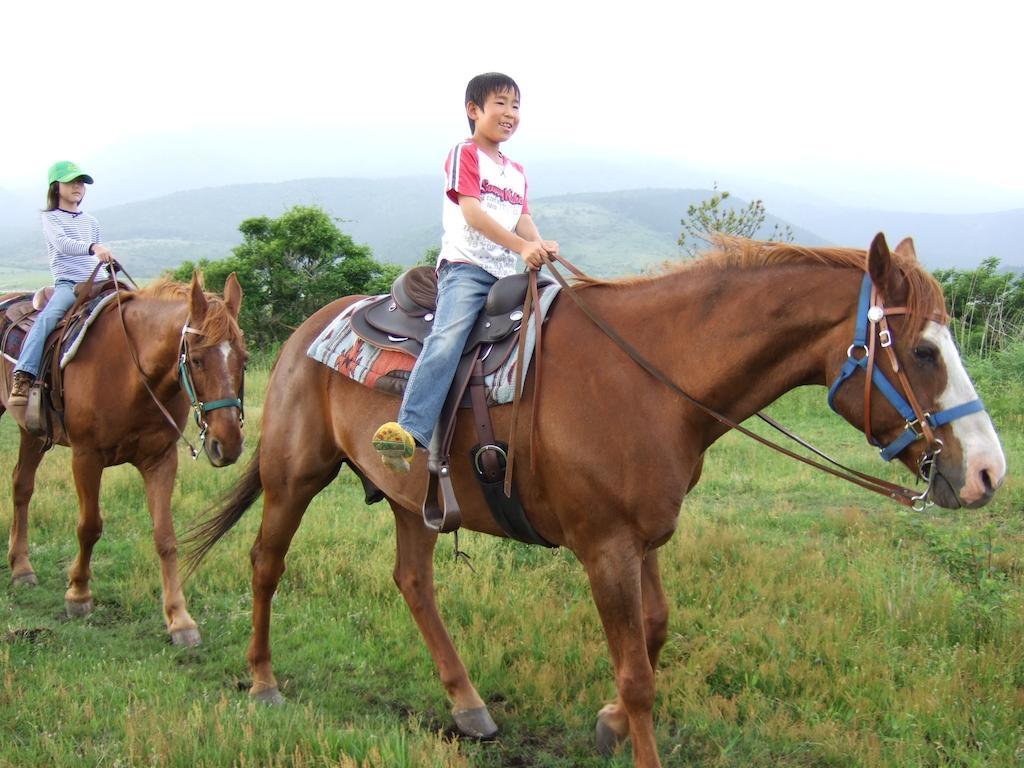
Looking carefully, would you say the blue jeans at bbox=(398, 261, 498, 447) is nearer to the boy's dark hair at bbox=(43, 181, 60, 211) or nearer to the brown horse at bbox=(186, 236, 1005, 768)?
the brown horse at bbox=(186, 236, 1005, 768)

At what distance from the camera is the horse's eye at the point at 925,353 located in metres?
2.49

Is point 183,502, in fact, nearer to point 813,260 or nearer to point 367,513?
point 367,513

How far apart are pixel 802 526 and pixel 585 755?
12.1 ft

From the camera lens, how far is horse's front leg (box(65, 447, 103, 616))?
5.22 m

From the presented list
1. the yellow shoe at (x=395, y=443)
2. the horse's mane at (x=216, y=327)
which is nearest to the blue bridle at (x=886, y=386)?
the yellow shoe at (x=395, y=443)

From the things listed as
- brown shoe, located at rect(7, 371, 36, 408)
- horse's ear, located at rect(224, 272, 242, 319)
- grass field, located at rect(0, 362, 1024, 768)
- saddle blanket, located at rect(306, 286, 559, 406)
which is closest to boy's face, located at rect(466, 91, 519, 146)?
saddle blanket, located at rect(306, 286, 559, 406)

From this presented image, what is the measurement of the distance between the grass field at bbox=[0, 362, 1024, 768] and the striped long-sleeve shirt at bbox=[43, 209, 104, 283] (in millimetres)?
2349

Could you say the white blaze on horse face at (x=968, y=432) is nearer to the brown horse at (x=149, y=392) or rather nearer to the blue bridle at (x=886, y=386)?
the blue bridle at (x=886, y=386)

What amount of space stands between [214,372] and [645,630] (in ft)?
10.2

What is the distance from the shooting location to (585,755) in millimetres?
3533

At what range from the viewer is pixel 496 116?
3471 mm

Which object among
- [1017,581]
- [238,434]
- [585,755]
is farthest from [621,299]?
[1017,581]

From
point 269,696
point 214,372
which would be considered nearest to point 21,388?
point 214,372

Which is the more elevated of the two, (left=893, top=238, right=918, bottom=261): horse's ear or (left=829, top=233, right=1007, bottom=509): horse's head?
(left=893, top=238, right=918, bottom=261): horse's ear
